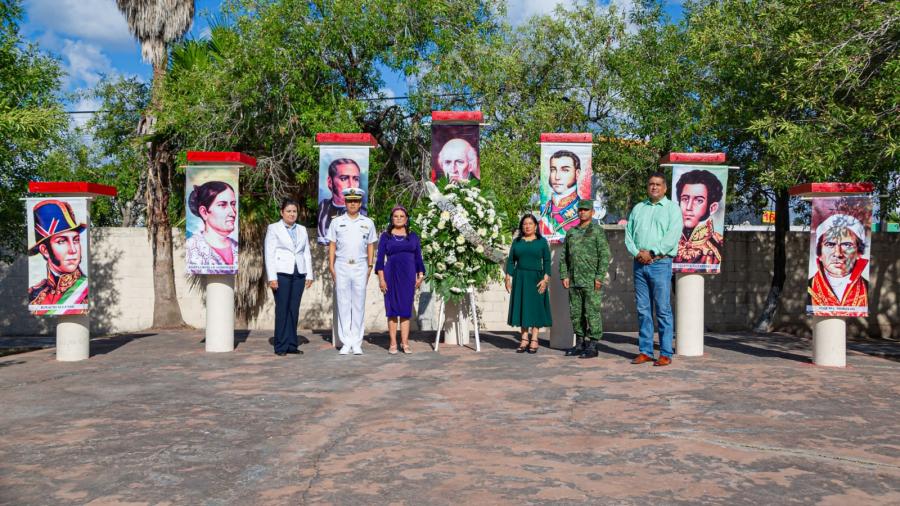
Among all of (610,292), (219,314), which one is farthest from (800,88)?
(219,314)

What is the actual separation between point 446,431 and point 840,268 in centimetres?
587

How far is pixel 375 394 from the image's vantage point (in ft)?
23.5

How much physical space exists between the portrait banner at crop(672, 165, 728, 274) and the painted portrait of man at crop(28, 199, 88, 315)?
7.47 m

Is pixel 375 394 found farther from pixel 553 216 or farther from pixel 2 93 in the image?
pixel 2 93

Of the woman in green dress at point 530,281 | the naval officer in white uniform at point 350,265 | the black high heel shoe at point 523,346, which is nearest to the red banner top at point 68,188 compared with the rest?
the naval officer in white uniform at point 350,265

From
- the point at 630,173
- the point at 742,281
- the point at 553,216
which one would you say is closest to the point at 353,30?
the point at 553,216

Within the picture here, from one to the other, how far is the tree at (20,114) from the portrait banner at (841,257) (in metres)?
10.3

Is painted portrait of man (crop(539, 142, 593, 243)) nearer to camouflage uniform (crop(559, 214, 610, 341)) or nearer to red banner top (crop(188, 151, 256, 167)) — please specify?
camouflage uniform (crop(559, 214, 610, 341))

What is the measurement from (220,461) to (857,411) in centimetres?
507

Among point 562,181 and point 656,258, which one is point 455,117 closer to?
point 562,181

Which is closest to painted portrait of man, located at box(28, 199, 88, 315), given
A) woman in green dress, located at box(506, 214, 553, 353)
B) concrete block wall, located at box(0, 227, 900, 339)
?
woman in green dress, located at box(506, 214, 553, 353)

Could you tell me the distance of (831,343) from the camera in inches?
358

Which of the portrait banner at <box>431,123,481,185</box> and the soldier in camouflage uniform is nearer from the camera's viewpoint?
the soldier in camouflage uniform

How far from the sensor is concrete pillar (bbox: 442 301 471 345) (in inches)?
423
